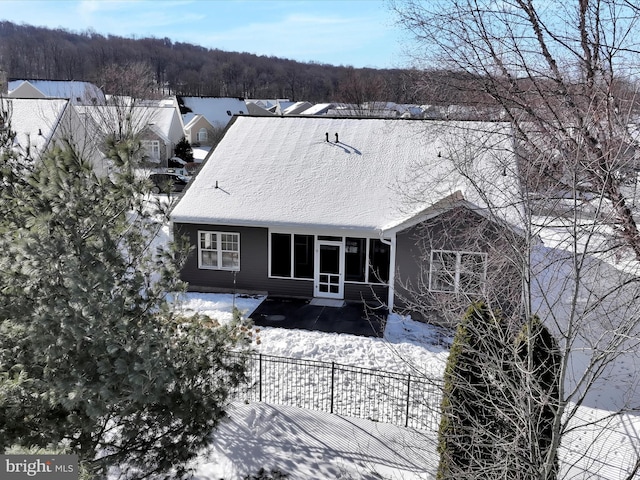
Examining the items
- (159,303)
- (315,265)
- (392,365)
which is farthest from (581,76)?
(315,265)

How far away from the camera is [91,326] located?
4.91 meters

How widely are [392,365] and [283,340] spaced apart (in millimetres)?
3118

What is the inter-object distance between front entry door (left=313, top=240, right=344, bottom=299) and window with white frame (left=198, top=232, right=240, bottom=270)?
290 cm

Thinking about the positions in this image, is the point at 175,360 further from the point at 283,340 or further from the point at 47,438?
the point at 283,340

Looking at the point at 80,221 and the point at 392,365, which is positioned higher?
the point at 80,221

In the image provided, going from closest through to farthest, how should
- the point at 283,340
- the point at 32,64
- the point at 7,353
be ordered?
1. the point at 7,353
2. the point at 283,340
3. the point at 32,64

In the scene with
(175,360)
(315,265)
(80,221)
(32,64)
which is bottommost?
(315,265)

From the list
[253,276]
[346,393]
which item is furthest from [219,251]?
[346,393]

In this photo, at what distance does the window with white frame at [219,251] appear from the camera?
17.7 metres

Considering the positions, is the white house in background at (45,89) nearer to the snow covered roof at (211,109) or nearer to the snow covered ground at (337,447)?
the snow covered roof at (211,109)

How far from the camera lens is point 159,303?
587 cm

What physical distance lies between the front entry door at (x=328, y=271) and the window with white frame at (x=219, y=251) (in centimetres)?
290

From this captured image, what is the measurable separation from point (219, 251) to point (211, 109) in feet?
155

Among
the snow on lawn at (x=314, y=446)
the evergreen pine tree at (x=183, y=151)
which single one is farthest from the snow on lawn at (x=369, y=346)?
the evergreen pine tree at (x=183, y=151)
